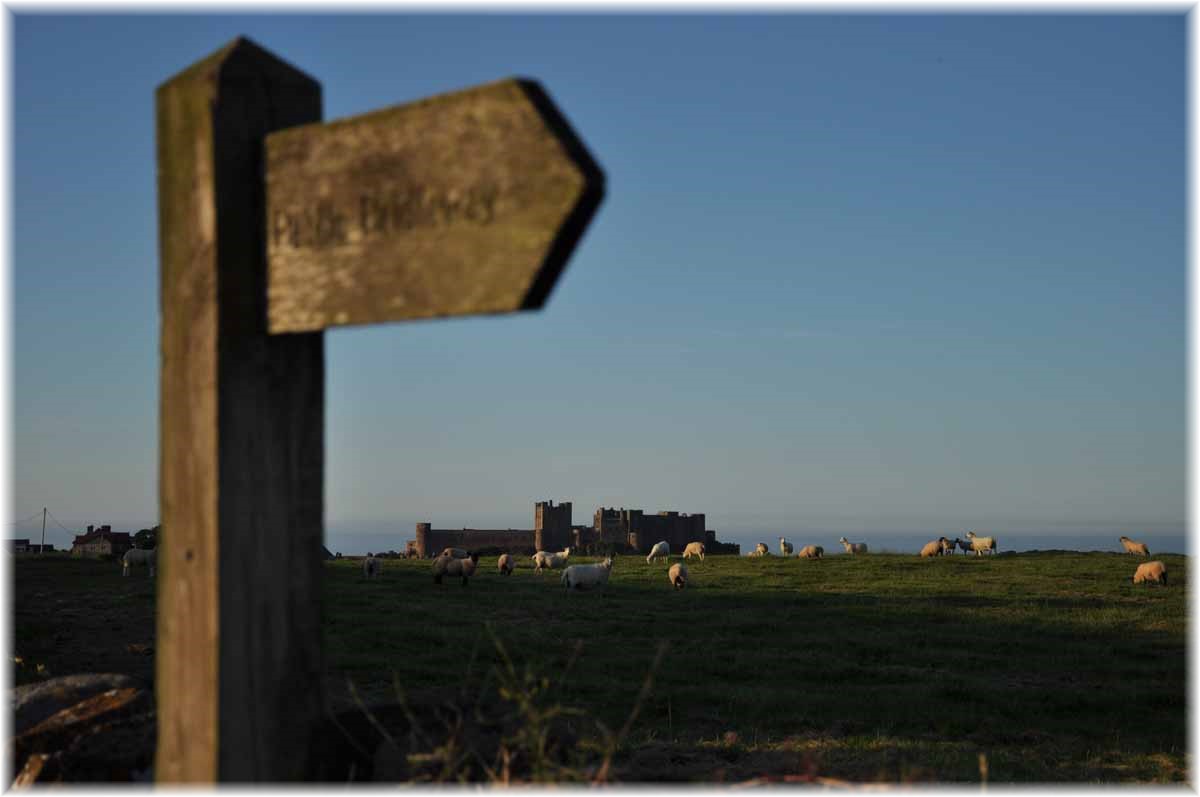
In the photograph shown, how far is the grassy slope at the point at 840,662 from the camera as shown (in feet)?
26.7

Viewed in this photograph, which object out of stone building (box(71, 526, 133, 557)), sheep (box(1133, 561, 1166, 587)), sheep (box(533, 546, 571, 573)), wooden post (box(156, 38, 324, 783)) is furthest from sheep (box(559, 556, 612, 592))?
wooden post (box(156, 38, 324, 783))

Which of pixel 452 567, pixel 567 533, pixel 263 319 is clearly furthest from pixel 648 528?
pixel 263 319

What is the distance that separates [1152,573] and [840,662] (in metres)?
14.1

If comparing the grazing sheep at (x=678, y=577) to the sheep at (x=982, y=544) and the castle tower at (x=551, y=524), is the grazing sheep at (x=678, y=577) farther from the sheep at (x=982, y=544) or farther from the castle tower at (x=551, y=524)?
the castle tower at (x=551, y=524)

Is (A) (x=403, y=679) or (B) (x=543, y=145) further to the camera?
(A) (x=403, y=679)

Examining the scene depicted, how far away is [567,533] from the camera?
6631 cm

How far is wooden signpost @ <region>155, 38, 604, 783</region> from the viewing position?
7.97 feet

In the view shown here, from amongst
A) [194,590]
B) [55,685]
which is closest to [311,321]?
[194,590]

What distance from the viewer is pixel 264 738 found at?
8.64 ft

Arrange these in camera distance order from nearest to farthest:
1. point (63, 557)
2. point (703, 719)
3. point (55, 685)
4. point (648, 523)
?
point (55, 685) < point (703, 719) < point (63, 557) < point (648, 523)

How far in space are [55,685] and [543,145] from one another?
4629mm

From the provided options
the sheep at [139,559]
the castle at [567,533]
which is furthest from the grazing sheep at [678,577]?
the castle at [567,533]

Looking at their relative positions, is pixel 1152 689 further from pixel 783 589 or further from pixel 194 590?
pixel 194 590

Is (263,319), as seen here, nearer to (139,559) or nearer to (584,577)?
(584,577)
